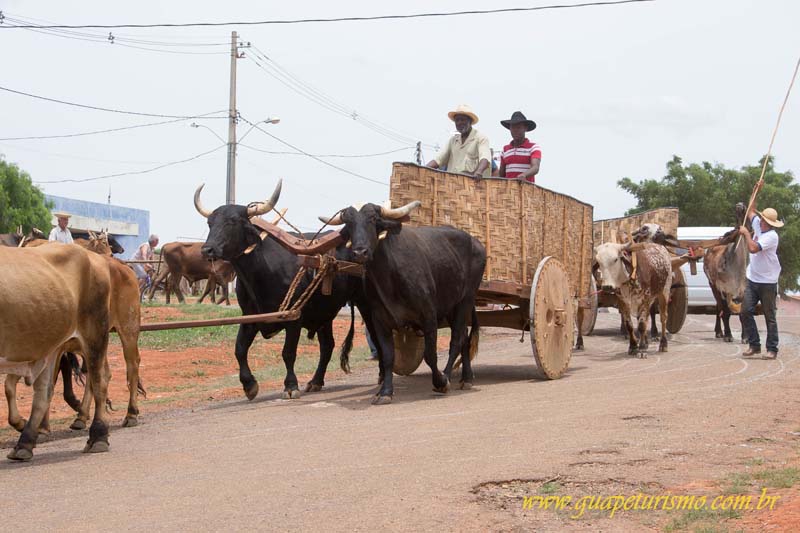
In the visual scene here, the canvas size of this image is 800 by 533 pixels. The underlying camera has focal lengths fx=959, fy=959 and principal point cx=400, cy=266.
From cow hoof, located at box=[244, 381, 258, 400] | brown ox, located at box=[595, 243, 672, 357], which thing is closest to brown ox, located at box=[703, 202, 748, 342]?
brown ox, located at box=[595, 243, 672, 357]

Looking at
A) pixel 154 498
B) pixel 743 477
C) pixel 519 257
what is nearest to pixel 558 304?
pixel 519 257

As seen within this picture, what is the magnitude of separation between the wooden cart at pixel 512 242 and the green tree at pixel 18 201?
36195mm

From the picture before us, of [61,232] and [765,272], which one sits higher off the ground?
[61,232]

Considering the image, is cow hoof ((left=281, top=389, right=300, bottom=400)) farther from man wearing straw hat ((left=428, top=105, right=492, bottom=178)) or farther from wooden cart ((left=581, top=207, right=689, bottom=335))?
wooden cart ((left=581, top=207, right=689, bottom=335))

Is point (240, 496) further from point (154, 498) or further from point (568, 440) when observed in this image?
point (568, 440)

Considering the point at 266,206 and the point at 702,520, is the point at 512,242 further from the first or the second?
the point at 702,520

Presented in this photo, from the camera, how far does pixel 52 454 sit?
7.95m

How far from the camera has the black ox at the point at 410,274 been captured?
10180 mm

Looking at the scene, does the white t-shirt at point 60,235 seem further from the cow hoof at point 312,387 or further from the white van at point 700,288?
the white van at point 700,288

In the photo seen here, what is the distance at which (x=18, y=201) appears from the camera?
4522 cm

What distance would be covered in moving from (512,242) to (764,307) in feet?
14.5

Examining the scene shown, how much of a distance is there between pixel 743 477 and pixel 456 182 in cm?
610

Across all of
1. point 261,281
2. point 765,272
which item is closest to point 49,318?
point 261,281

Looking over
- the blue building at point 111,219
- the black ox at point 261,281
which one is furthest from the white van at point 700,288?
the blue building at point 111,219
